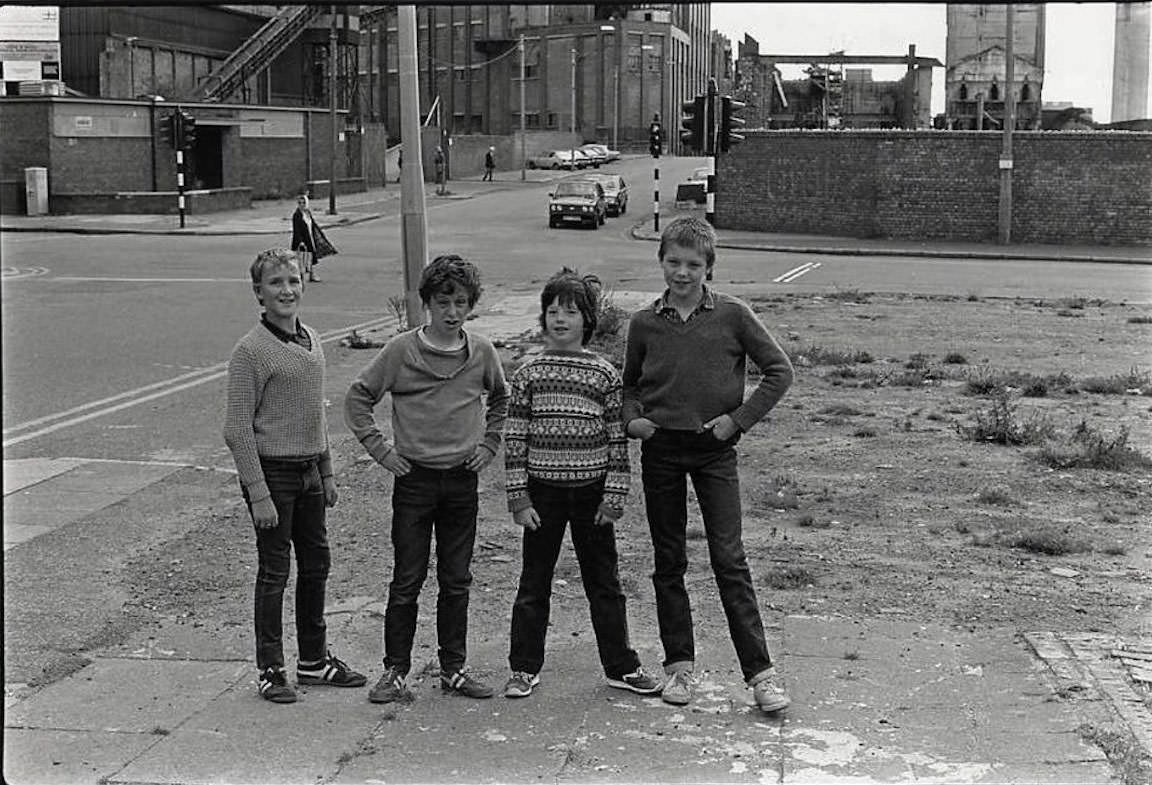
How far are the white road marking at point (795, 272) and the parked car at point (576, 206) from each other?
1320 cm

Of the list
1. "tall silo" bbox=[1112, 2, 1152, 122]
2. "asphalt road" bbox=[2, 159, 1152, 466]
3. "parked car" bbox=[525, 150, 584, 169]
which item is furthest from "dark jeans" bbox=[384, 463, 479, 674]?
"parked car" bbox=[525, 150, 584, 169]

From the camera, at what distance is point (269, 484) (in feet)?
18.3

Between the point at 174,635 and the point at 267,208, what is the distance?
45.9 metres

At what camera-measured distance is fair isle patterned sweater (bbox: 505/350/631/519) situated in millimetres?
5414

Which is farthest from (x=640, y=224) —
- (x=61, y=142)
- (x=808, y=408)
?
(x=808, y=408)

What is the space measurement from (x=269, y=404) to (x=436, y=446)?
0.65 metres

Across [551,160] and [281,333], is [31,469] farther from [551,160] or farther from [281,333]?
[551,160]

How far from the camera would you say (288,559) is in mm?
5828

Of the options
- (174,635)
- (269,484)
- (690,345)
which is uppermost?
(690,345)

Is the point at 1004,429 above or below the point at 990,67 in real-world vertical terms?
below

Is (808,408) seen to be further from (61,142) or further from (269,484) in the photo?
(61,142)

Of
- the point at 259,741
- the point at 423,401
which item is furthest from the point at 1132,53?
the point at 259,741

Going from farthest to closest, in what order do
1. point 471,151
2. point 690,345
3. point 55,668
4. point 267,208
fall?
1. point 471,151
2. point 267,208
3. point 55,668
4. point 690,345

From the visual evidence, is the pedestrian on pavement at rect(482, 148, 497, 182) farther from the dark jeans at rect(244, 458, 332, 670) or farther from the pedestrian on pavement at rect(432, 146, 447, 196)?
the dark jeans at rect(244, 458, 332, 670)
